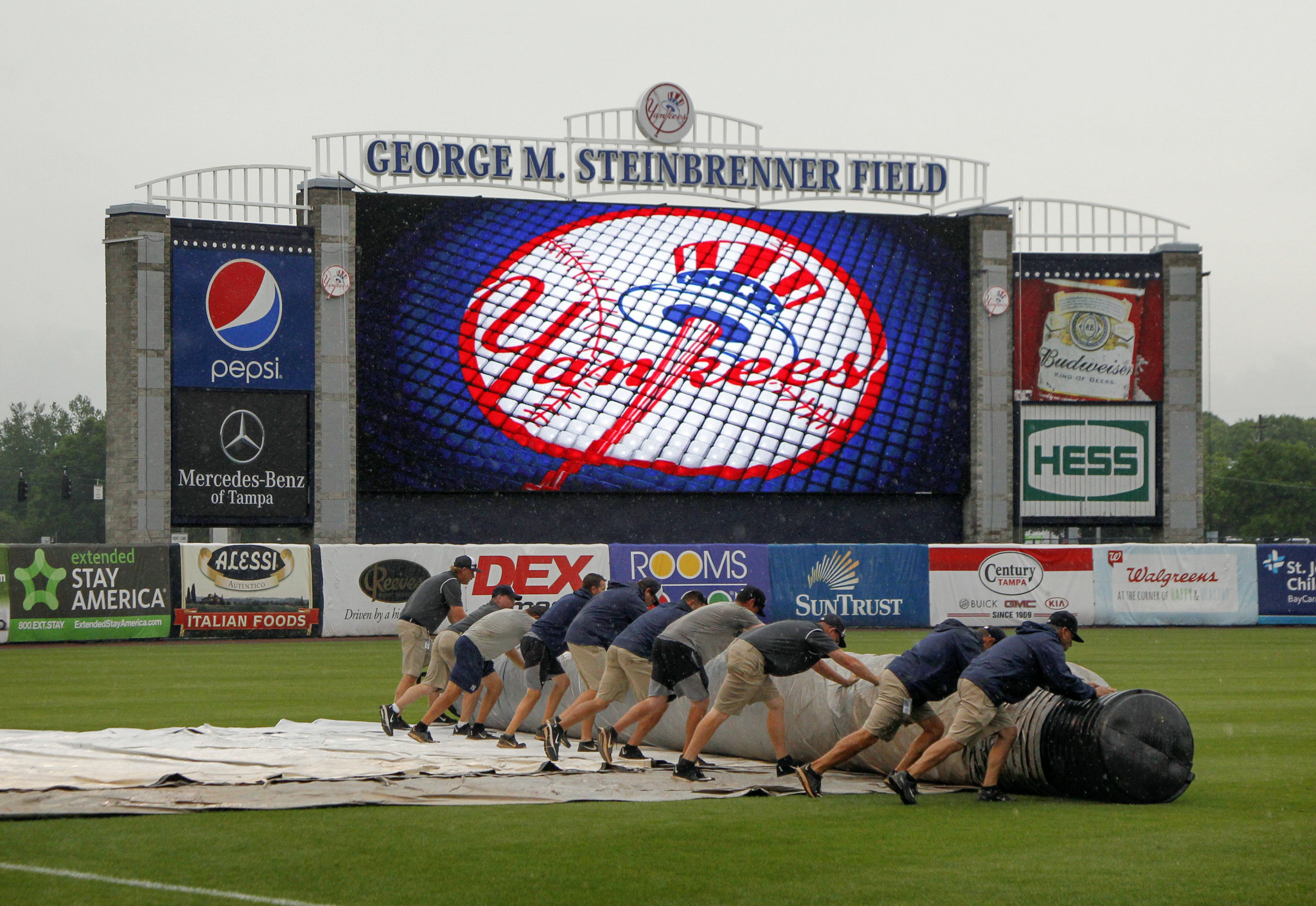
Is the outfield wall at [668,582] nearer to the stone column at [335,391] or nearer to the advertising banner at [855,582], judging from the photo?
the advertising banner at [855,582]

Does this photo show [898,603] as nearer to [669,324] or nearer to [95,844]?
[669,324]

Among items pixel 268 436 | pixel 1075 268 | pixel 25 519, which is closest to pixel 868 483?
pixel 1075 268

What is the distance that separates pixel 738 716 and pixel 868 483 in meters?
28.1

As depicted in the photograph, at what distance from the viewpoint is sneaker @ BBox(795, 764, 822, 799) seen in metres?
10.5

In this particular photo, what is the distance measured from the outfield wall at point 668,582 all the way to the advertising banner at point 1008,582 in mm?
34

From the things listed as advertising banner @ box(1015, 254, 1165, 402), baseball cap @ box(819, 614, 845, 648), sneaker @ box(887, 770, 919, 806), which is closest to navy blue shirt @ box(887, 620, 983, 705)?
baseball cap @ box(819, 614, 845, 648)

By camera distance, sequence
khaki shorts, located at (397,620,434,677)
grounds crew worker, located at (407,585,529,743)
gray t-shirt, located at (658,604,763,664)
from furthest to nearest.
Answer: khaki shorts, located at (397,620,434,677) → grounds crew worker, located at (407,585,529,743) → gray t-shirt, located at (658,604,763,664)

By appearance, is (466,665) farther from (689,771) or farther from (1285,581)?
(1285,581)

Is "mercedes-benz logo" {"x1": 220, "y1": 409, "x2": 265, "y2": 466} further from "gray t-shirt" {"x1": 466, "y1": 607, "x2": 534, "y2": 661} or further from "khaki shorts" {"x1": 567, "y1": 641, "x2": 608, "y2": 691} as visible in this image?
"khaki shorts" {"x1": 567, "y1": 641, "x2": 608, "y2": 691}

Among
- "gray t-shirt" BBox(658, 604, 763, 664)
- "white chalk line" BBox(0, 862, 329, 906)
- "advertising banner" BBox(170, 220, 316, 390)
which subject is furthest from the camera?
"advertising banner" BBox(170, 220, 316, 390)

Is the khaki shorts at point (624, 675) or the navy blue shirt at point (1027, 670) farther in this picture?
the khaki shorts at point (624, 675)

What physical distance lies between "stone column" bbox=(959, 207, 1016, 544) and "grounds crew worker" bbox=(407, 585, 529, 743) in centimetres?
2900

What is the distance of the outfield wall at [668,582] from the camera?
2892 centimetres

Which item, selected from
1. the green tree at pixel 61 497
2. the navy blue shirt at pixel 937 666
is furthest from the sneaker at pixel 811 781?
the green tree at pixel 61 497
